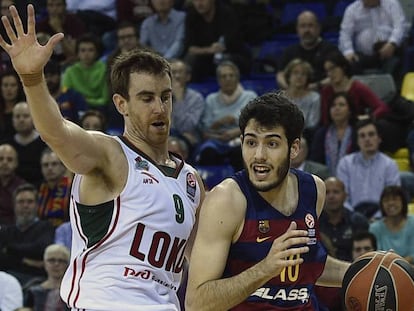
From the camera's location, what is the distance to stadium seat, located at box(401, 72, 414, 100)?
11.6m

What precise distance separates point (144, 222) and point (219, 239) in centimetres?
39

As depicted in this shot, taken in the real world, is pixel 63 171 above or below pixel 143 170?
above

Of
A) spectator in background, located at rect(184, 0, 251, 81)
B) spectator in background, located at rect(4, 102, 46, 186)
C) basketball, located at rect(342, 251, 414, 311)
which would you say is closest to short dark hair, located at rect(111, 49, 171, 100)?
basketball, located at rect(342, 251, 414, 311)

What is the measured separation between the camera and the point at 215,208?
4.73 meters

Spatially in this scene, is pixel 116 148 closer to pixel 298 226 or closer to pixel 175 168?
pixel 175 168

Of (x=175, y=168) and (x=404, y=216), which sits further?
(x=404, y=216)

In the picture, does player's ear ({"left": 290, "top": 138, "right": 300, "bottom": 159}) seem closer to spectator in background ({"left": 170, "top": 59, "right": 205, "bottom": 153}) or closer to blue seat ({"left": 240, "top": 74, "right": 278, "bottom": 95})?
spectator in background ({"left": 170, "top": 59, "right": 205, "bottom": 153})

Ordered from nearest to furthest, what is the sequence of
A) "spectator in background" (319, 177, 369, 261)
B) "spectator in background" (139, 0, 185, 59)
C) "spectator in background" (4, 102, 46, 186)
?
"spectator in background" (319, 177, 369, 261), "spectator in background" (4, 102, 46, 186), "spectator in background" (139, 0, 185, 59)

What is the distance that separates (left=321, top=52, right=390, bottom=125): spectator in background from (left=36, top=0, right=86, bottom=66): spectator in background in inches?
147

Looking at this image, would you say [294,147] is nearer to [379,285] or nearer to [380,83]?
[379,285]

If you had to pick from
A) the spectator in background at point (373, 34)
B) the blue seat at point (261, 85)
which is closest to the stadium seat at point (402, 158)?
the spectator in background at point (373, 34)

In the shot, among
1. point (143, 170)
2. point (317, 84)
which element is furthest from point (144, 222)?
point (317, 84)

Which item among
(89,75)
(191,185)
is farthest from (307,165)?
(191,185)

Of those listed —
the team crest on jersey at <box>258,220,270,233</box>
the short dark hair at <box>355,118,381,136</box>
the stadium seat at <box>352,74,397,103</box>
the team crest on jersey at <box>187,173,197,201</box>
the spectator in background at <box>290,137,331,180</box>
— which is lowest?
the team crest on jersey at <box>258,220,270,233</box>
